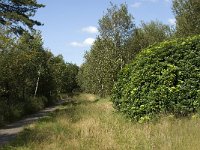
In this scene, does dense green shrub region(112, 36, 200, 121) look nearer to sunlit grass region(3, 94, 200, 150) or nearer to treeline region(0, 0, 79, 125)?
sunlit grass region(3, 94, 200, 150)

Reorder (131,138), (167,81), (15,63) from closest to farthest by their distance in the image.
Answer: (131,138) → (167,81) → (15,63)

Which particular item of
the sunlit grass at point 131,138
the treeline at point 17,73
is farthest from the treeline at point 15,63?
the sunlit grass at point 131,138

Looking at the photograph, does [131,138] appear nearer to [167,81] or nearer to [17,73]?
[167,81]

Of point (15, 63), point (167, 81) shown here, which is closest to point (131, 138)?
point (167, 81)

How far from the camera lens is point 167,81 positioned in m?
13.4

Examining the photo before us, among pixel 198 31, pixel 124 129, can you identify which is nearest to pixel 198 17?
pixel 198 31

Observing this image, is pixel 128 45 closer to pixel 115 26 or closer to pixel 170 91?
pixel 115 26

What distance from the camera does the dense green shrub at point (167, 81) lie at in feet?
43.4

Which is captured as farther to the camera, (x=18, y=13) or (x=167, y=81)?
(x=18, y=13)

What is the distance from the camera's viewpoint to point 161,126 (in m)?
11.6

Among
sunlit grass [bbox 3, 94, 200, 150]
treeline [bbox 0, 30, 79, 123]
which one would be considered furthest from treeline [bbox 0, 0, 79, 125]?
sunlit grass [bbox 3, 94, 200, 150]

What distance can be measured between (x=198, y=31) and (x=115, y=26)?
13.6m

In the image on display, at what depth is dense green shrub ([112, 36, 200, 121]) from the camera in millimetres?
13227

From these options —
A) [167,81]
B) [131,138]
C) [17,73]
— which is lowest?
[131,138]
